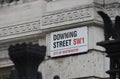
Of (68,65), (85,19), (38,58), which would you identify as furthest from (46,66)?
(38,58)

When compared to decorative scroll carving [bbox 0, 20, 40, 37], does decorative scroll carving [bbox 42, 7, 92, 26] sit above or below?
above

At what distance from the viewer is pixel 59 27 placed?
15.7m

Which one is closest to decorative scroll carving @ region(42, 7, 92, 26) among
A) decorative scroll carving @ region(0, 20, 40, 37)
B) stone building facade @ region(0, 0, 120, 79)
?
stone building facade @ region(0, 0, 120, 79)

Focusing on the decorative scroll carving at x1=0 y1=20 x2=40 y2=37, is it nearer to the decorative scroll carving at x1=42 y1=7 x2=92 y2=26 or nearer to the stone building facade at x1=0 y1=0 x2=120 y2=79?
the stone building facade at x1=0 y1=0 x2=120 y2=79

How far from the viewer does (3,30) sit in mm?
17375

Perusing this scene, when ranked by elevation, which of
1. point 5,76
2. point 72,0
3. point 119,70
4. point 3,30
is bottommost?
point 5,76

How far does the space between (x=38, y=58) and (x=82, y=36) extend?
698 centimetres

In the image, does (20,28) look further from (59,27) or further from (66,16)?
(66,16)

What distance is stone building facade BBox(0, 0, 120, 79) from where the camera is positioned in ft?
49.5

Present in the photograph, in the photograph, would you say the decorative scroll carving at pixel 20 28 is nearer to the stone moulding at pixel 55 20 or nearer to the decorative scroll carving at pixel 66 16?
the stone moulding at pixel 55 20

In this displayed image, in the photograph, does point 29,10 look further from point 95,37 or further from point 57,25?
point 95,37

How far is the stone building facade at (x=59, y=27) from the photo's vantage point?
15.1 m

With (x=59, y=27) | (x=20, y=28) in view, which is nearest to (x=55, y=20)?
(x=59, y=27)

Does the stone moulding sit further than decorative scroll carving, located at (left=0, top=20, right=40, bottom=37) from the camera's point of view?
No
